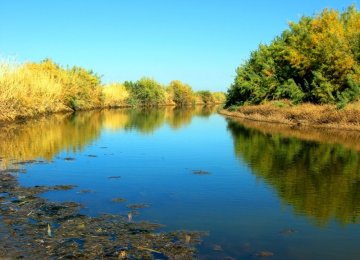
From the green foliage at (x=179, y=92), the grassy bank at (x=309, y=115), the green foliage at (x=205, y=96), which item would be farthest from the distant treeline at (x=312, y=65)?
the green foliage at (x=205, y=96)

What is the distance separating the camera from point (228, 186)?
45.1ft

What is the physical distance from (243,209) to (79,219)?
407cm

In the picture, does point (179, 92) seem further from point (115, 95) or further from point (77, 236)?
point (77, 236)

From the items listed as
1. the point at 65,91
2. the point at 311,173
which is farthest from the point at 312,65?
the point at 65,91

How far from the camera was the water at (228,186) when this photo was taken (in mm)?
8750

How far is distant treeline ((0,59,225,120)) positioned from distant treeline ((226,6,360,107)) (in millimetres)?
25489

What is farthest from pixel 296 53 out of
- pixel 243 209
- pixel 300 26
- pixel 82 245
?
pixel 82 245

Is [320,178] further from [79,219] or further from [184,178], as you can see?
[79,219]

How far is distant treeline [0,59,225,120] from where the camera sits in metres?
37.5

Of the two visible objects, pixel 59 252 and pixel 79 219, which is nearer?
pixel 59 252

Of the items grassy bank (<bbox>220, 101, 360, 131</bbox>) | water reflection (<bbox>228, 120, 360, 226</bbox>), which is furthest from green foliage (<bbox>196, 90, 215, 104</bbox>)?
water reflection (<bbox>228, 120, 360, 226</bbox>)

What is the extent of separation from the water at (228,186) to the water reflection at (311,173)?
0.10 feet

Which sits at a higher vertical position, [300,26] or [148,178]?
[300,26]

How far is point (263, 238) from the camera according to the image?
8.72 m
